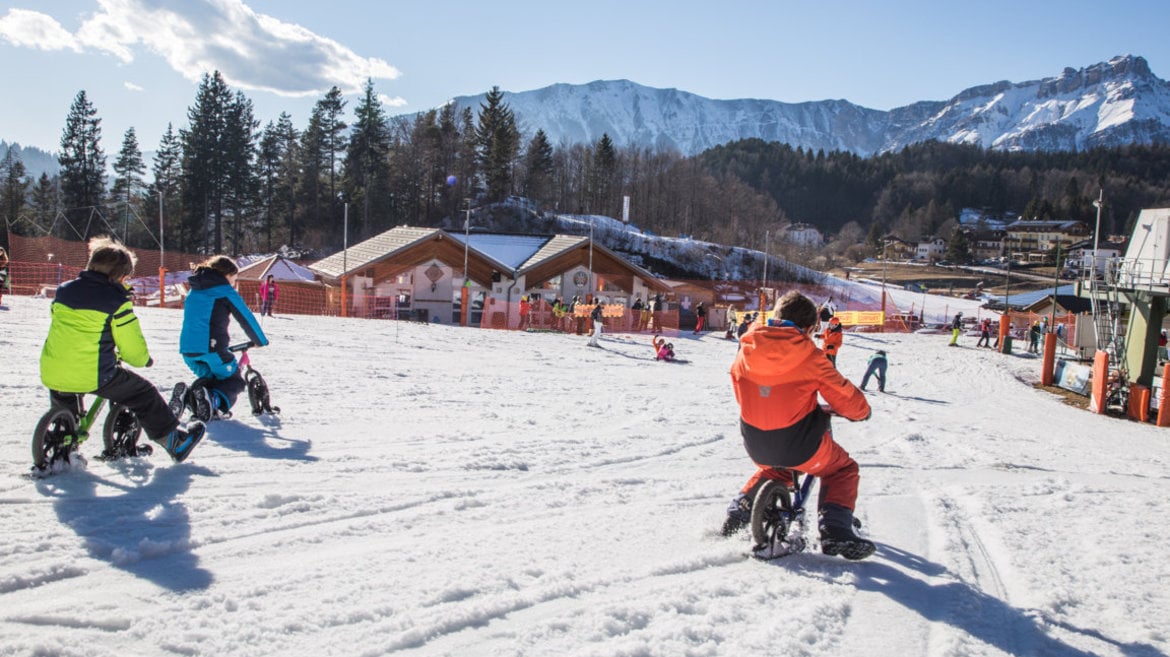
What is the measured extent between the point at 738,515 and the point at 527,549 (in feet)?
4.10

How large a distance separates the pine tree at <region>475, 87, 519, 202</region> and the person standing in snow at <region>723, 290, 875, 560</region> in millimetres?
64575

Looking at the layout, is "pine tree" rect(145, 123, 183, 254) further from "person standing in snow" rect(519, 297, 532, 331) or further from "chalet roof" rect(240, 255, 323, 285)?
"person standing in snow" rect(519, 297, 532, 331)

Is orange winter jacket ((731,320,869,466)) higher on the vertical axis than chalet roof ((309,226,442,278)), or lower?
lower

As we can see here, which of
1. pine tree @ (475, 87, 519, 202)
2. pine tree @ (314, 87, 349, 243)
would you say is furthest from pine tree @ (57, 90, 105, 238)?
pine tree @ (475, 87, 519, 202)

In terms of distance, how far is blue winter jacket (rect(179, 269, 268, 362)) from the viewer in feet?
20.2

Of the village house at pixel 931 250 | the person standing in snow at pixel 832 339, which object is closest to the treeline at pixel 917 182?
the village house at pixel 931 250

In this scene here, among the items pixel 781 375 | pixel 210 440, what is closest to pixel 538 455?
pixel 210 440

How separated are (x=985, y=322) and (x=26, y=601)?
33.6 m

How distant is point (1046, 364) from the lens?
818 inches

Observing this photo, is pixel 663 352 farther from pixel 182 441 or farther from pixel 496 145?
pixel 496 145

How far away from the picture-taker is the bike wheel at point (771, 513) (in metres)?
3.95

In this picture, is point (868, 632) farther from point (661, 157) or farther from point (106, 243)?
point (661, 157)

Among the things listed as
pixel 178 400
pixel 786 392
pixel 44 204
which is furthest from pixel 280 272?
pixel 44 204

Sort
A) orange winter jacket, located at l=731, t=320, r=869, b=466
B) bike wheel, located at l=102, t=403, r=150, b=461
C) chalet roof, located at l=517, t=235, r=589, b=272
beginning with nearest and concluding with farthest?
1. orange winter jacket, located at l=731, t=320, r=869, b=466
2. bike wheel, located at l=102, t=403, r=150, b=461
3. chalet roof, located at l=517, t=235, r=589, b=272
